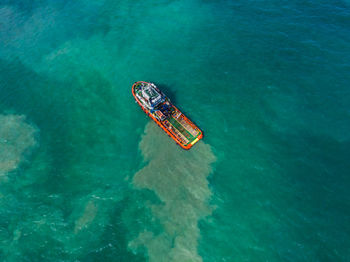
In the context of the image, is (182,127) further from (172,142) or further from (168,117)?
(172,142)

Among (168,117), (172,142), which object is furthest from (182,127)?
(172,142)

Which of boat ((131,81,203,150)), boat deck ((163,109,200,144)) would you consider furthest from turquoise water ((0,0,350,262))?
boat deck ((163,109,200,144))

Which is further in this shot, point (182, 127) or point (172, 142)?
point (182, 127)

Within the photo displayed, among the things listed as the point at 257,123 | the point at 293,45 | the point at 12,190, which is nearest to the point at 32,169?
the point at 12,190

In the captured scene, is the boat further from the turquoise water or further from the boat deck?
the turquoise water

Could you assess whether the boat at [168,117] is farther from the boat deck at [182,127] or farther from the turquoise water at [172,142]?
the turquoise water at [172,142]

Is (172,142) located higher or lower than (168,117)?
lower

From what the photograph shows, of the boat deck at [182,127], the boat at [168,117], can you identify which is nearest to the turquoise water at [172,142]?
the boat at [168,117]

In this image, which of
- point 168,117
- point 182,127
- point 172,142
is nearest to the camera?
point 172,142

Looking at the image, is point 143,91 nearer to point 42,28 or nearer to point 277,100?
point 277,100
